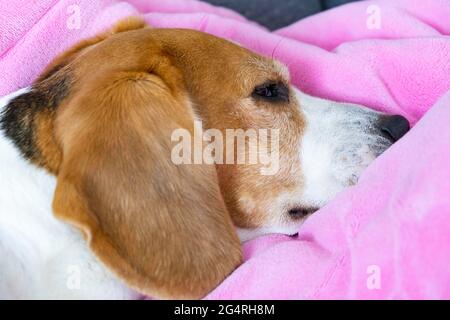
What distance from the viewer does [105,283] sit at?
93 centimetres

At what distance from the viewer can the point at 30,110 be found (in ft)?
3.55

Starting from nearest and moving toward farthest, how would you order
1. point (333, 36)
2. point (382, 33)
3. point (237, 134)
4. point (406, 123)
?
point (237, 134)
point (406, 123)
point (382, 33)
point (333, 36)

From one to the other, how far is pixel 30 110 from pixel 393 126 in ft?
2.34

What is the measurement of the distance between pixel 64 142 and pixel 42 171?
84 millimetres

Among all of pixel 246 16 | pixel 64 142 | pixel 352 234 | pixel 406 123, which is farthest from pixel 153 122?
pixel 246 16

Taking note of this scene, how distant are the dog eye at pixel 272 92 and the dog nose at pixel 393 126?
0.20m

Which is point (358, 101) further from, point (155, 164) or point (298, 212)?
point (155, 164)

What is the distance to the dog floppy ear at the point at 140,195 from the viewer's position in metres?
0.85

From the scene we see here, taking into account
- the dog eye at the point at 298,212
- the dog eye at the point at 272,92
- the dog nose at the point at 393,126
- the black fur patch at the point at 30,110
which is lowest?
the dog eye at the point at 298,212

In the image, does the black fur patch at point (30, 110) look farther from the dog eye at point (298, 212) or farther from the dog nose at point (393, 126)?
the dog nose at point (393, 126)

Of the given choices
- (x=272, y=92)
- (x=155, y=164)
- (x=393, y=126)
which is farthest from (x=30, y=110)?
(x=393, y=126)

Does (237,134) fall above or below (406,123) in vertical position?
above

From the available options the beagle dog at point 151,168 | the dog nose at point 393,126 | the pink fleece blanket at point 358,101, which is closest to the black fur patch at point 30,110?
the beagle dog at point 151,168

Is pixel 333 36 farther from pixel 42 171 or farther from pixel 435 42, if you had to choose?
pixel 42 171
